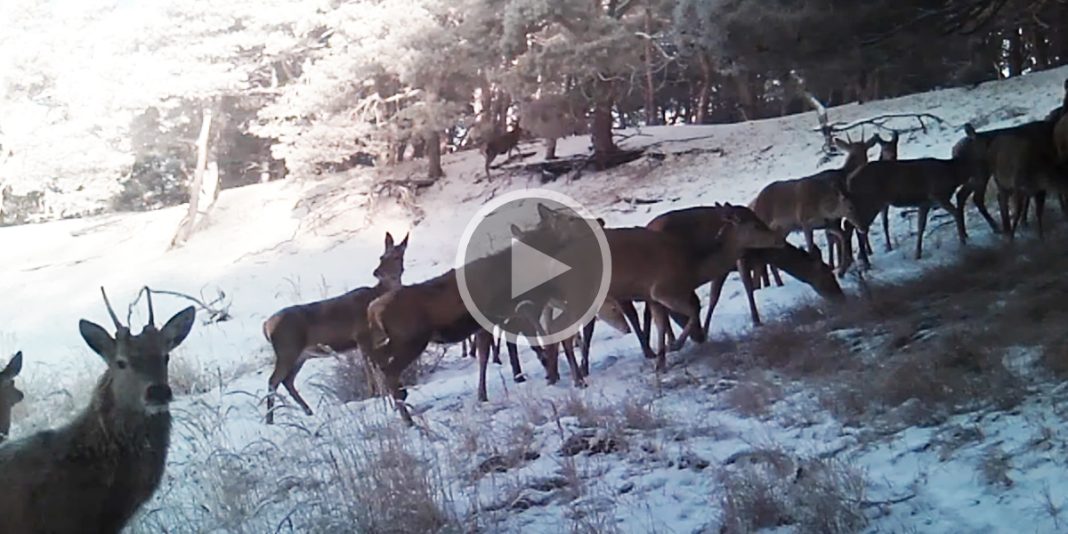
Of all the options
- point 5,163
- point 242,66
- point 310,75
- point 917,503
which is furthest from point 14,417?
point 5,163

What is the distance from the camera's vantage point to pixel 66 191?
93.9ft

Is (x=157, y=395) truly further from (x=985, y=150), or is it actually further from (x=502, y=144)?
(x=502, y=144)

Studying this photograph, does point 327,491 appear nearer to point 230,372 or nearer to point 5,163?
point 230,372

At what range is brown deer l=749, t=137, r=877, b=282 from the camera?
1147 centimetres

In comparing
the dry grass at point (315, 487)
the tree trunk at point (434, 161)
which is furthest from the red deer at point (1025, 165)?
the tree trunk at point (434, 161)

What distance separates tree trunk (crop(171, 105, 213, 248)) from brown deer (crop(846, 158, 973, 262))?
18.7m

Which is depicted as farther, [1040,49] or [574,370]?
Answer: [1040,49]

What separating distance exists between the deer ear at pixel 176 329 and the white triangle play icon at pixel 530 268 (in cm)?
331

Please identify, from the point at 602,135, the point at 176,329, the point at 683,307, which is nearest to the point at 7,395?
the point at 176,329

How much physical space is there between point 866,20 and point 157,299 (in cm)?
1654

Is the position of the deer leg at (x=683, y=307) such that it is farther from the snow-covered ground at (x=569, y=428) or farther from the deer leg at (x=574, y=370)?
the deer leg at (x=574, y=370)

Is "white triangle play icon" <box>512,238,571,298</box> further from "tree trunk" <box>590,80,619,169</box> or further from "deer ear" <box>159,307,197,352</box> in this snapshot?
"tree trunk" <box>590,80,619,169</box>

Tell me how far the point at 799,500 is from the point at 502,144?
18.2 meters
